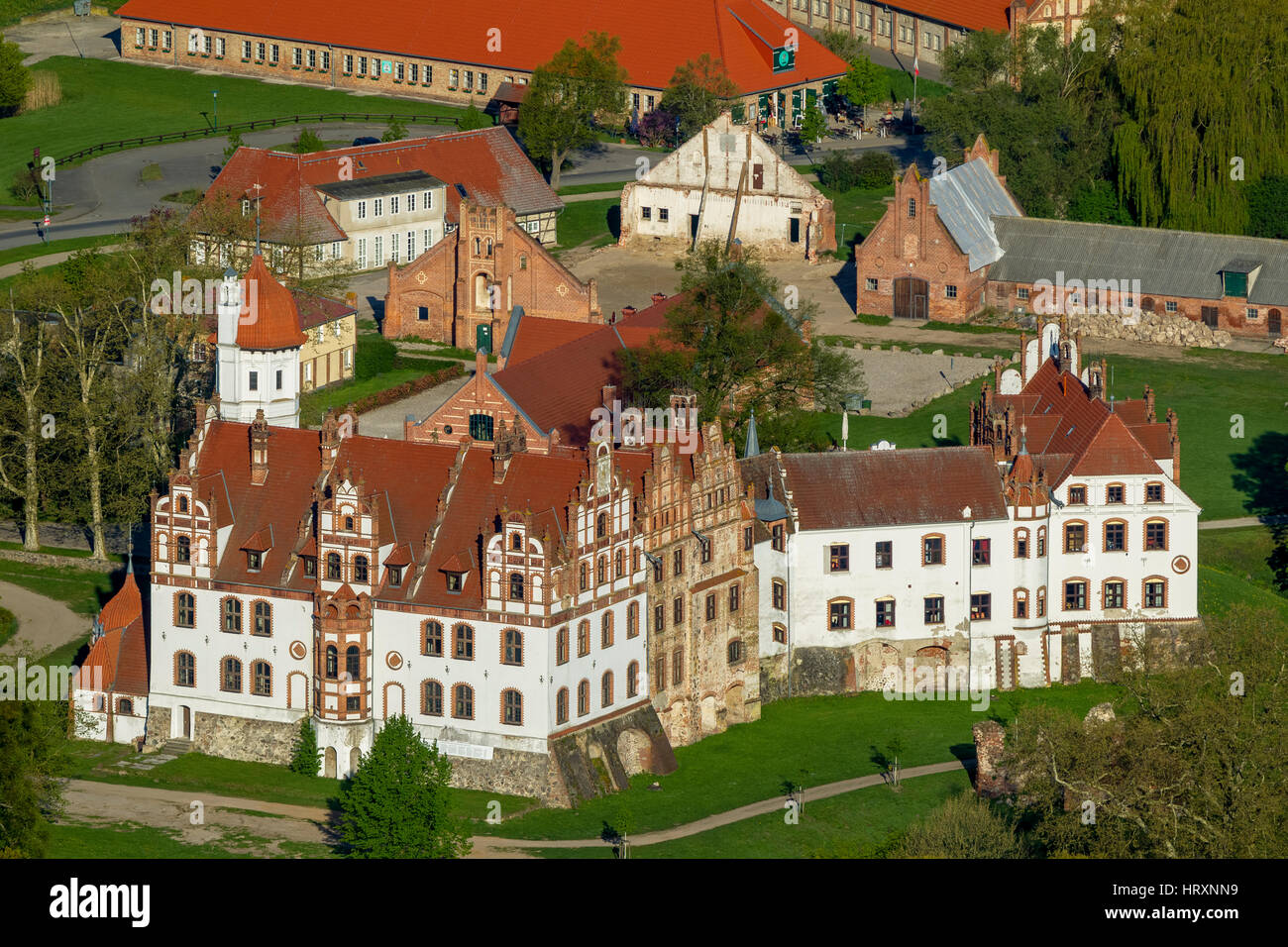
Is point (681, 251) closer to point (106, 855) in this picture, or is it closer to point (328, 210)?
point (328, 210)

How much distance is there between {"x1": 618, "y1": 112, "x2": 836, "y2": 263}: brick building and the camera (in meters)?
196

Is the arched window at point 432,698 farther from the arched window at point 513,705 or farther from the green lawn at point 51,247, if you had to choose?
the green lawn at point 51,247

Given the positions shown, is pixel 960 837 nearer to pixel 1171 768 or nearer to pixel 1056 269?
pixel 1171 768

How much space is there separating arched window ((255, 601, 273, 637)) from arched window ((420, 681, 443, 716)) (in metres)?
7.23

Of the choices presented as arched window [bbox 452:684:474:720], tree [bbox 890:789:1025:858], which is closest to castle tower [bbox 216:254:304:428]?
arched window [bbox 452:684:474:720]

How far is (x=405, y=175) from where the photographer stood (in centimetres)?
19525

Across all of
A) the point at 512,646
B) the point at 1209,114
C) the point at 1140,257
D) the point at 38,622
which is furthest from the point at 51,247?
the point at 512,646

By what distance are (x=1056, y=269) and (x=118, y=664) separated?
77200 millimetres

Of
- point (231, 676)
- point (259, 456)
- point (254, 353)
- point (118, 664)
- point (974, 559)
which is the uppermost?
point (254, 353)

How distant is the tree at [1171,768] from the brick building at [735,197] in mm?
81202

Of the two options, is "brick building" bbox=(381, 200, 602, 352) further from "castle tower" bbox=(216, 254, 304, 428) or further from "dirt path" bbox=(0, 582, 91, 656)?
"castle tower" bbox=(216, 254, 304, 428)

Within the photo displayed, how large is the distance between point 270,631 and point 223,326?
1546 cm

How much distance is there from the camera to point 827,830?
382 ft

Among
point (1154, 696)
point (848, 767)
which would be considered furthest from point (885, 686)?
point (1154, 696)
